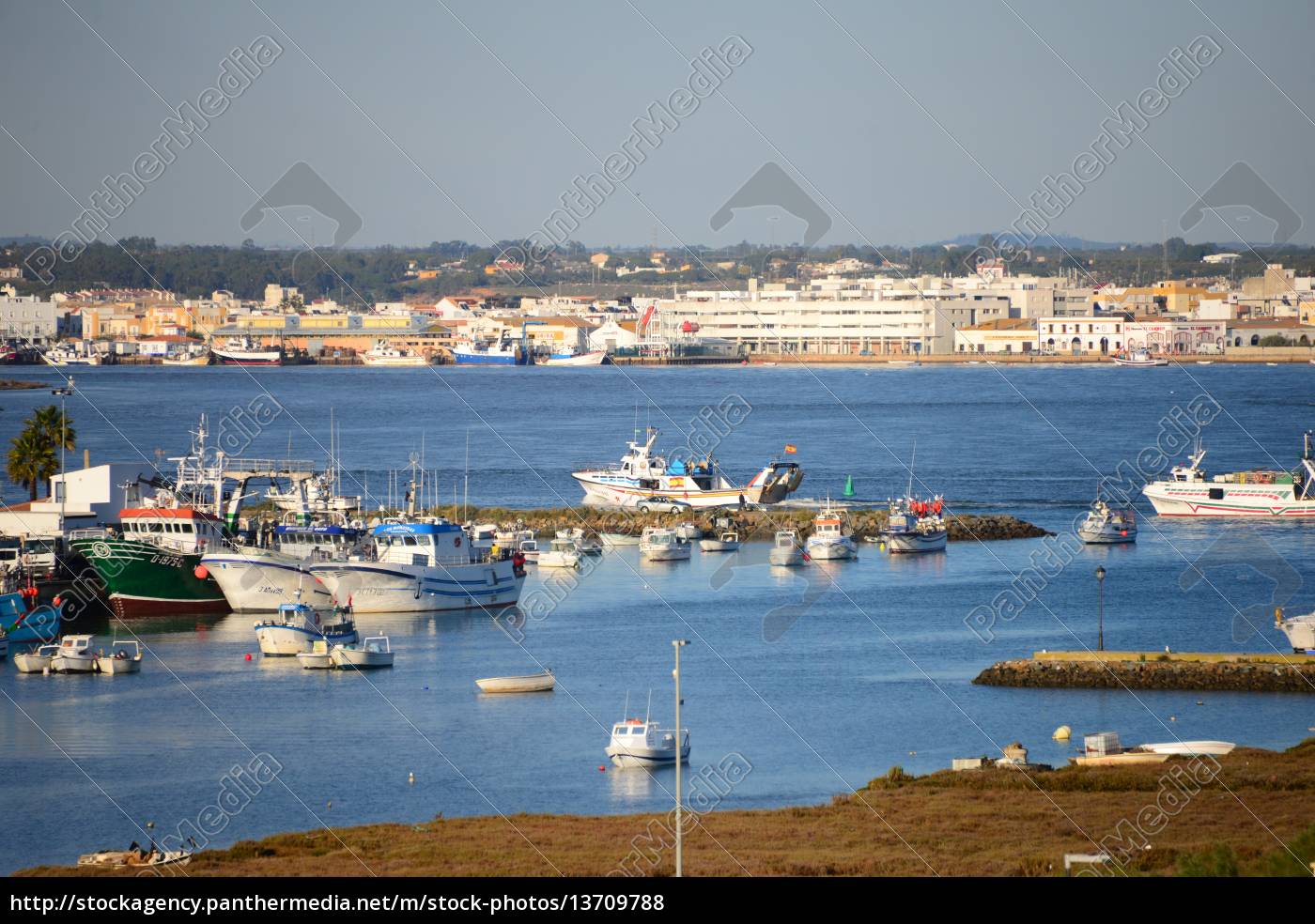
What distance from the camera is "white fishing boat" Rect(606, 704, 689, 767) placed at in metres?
12.6

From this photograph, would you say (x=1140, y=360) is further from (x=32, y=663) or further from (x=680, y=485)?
(x=32, y=663)

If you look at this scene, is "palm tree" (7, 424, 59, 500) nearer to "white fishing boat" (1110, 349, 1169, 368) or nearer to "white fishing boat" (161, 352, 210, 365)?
"white fishing boat" (1110, 349, 1169, 368)

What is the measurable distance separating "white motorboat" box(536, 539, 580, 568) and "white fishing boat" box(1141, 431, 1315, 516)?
11.8 metres

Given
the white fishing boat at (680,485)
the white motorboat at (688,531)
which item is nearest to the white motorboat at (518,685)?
the white motorboat at (688,531)

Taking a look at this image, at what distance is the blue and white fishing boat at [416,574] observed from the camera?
20.0 meters

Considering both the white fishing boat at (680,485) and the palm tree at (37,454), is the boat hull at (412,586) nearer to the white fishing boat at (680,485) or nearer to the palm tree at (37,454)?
the palm tree at (37,454)

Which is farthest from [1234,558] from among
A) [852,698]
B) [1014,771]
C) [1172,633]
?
[1014,771]

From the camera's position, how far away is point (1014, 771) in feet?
38.3

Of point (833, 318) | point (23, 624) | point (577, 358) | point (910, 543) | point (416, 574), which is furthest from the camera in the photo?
point (577, 358)

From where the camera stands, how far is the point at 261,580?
20.1 m

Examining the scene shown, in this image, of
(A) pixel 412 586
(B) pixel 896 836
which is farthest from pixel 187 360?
(B) pixel 896 836

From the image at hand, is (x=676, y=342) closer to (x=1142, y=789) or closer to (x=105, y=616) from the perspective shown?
(x=105, y=616)

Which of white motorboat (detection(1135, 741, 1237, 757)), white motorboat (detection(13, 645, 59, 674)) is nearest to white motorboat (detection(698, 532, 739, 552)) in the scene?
white motorboat (detection(13, 645, 59, 674))

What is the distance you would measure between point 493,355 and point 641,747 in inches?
3579
